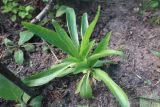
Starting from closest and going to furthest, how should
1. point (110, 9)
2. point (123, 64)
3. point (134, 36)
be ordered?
point (123, 64) → point (134, 36) → point (110, 9)

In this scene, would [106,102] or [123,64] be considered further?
[123,64]

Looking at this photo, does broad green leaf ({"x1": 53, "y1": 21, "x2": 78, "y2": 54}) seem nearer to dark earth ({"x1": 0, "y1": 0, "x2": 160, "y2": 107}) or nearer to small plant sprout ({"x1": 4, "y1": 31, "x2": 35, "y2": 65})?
dark earth ({"x1": 0, "y1": 0, "x2": 160, "y2": 107})

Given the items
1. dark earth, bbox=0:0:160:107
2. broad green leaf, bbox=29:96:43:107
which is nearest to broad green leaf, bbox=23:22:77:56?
dark earth, bbox=0:0:160:107

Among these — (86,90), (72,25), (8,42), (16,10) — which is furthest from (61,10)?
(86,90)

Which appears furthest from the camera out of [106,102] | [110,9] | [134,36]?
[110,9]

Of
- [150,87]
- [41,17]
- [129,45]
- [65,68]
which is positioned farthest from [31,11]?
[150,87]

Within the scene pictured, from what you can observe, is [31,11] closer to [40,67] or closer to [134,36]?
[40,67]

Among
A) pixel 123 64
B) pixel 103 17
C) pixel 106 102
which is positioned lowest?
pixel 106 102

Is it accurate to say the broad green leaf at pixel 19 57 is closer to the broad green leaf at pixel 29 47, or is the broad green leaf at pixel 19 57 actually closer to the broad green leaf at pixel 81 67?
the broad green leaf at pixel 29 47
